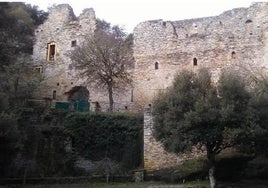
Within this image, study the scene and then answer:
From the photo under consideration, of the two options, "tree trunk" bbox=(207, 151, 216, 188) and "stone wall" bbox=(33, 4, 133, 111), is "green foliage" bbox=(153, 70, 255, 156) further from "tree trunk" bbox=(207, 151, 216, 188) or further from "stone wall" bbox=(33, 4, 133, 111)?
"stone wall" bbox=(33, 4, 133, 111)

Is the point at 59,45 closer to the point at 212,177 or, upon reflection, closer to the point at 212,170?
the point at 212,170

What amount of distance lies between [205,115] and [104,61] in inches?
462

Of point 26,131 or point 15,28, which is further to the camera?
point 15,28

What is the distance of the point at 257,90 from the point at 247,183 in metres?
4.00

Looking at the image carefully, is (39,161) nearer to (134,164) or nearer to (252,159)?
(134,164)

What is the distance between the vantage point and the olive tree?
17.5 meters

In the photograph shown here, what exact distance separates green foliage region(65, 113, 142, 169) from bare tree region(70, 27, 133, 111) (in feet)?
13.6

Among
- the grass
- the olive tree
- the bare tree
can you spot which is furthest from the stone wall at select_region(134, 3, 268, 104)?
the grass

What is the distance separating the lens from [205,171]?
2009 cm

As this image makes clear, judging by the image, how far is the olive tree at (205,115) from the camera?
1750 cm

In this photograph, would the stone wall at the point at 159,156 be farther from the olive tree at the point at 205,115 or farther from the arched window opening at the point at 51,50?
the arched window opening at the point at 51,50

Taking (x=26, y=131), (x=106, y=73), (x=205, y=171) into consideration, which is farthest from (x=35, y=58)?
(x=205, y=171)

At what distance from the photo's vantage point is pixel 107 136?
2344cm

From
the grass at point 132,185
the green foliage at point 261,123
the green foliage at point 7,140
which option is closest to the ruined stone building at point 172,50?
the green foliage at point 261,123
